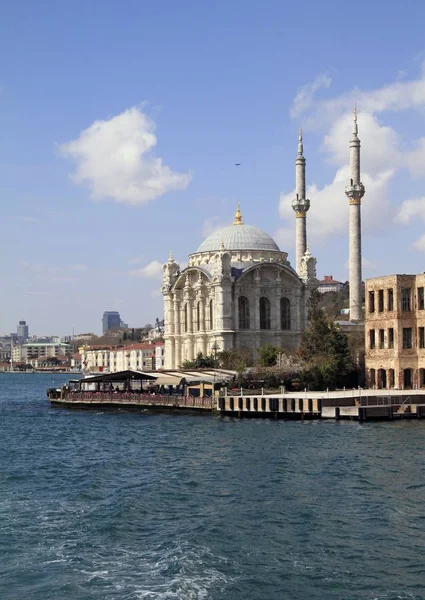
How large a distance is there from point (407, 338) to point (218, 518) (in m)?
41.6

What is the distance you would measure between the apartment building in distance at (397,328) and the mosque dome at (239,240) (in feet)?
117

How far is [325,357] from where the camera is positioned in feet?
245

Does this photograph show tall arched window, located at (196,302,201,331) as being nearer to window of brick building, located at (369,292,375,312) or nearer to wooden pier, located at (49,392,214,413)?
wooden pier, located at (49,392,214,413)

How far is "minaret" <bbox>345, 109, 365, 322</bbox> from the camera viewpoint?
332 ft

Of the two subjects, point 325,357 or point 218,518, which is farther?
point 325,357

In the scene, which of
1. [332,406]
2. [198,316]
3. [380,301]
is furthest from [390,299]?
[198,316]

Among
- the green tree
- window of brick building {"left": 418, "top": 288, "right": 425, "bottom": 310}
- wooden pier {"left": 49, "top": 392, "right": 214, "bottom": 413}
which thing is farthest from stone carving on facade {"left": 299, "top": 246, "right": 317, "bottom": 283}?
window of brick building {"left": 418, "top": 288, "right": 425, "bottom": 310}

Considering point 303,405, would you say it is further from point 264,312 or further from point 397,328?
point 264,312

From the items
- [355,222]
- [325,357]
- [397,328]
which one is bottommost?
[325,357]

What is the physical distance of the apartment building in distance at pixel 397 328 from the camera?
220ft

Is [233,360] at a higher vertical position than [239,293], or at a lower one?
lower

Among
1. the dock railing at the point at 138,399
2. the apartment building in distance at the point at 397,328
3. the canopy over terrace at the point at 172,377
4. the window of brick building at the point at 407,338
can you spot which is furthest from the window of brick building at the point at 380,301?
the dock railing at the point at 138,399

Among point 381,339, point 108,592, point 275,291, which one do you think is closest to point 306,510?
point 108,592

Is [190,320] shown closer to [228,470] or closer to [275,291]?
[275,291]
